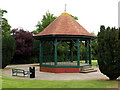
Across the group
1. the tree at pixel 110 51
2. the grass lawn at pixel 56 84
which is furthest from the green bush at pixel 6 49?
the tree at pixel 110 51

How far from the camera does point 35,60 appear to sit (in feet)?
113

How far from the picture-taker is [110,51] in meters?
13.4

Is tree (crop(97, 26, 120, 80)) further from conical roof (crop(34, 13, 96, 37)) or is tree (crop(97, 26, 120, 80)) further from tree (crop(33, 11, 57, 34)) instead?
tree (crop(33, 11, 57, 34))

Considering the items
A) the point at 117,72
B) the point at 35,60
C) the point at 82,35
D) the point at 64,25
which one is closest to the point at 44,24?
the point at 35,60

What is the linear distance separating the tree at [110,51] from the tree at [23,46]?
66.3 feet

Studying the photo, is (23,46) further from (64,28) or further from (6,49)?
(64,28)

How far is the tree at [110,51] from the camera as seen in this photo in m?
13.4

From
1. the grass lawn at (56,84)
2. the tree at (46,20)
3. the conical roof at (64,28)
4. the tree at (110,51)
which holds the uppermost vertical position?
the tree at (46,20)

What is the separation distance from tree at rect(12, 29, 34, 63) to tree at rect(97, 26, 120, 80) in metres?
20.2

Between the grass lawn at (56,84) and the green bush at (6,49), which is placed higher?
the green bush at (6,49)

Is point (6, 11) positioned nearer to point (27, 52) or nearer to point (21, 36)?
point (21, 36)

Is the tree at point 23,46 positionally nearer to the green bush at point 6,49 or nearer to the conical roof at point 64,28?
the green bush at point 6,49

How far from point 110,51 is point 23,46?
69.2ft

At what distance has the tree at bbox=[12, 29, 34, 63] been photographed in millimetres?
31406
